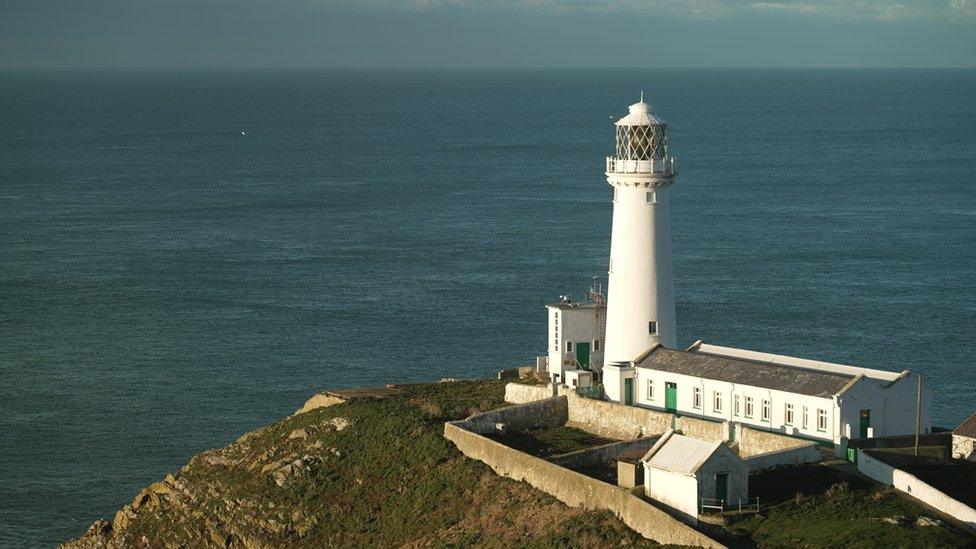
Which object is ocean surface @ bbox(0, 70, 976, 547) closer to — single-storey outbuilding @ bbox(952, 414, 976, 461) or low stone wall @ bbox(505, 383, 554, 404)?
low stone wall @ bbox(505, 383, 554, 404)

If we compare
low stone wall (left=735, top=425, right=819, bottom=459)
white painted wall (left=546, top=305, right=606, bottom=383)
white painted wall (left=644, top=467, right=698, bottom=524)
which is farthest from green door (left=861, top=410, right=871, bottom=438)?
white painted wall (left=546, top=305, right=606, bottom=383)

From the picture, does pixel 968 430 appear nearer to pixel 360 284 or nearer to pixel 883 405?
pixel 883 405

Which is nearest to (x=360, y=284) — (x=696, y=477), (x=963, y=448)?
(x=963, y=448)

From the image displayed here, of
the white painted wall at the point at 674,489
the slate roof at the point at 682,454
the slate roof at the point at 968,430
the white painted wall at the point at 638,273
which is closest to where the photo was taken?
the white painted wall at the point at 674,489

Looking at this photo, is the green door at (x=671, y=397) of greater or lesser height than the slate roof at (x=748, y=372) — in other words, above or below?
below

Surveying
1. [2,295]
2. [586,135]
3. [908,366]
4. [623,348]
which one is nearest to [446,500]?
[623,348]

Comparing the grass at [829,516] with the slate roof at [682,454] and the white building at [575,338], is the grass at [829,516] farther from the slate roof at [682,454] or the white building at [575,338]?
the white building at [575,338]

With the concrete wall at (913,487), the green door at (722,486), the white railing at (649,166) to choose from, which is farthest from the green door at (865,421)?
the white railing at (649,166)
